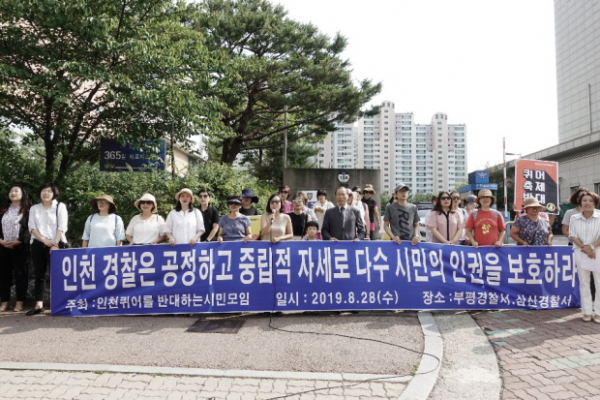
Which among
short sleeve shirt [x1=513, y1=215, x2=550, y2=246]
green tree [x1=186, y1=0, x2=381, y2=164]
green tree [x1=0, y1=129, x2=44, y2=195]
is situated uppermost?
green tree [x1=186, y1=0, x2=381, y2=164]

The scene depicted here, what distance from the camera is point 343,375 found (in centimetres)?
356

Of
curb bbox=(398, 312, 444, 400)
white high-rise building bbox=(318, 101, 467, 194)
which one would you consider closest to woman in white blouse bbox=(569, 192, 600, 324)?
curb bbox=(398, 312, 444, 400)

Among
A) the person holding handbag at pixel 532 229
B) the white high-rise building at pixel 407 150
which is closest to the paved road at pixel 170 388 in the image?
the person holding handbag at pixel 532 229

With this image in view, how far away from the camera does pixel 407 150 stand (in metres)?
135

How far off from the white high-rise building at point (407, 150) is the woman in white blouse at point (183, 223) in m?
117

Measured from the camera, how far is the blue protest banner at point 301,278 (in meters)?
5.55

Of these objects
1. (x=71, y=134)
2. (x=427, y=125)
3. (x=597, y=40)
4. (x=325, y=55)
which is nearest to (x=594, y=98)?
(x=597, y=40)

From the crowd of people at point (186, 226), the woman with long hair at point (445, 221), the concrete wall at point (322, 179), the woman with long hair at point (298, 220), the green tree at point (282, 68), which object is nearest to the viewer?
the crowd of people at point (186, 226)

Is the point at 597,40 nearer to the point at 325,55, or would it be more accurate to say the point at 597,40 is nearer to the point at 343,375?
A: the point at 325,55

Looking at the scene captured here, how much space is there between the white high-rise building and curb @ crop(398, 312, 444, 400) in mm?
118425

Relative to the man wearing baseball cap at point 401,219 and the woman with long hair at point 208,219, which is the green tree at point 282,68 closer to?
the woman with long hair at point 208,219

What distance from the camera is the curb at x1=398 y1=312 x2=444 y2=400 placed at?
326 centimetres

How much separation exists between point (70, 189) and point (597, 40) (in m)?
49.9

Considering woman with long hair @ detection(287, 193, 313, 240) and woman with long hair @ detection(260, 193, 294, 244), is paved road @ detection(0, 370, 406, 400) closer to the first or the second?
woman with long hair @ detection(260, 193, 294, 244)
